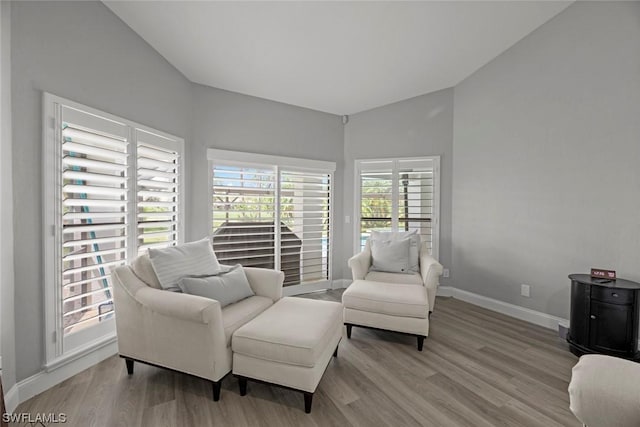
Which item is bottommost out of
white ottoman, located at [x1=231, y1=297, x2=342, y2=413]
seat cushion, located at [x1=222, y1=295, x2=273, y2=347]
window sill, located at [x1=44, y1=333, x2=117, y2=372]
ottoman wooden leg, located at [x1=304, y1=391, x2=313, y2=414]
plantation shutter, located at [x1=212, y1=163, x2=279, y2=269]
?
ottoman wooden leg, located at [x1=304, y1=391, x2=313, y2=414]

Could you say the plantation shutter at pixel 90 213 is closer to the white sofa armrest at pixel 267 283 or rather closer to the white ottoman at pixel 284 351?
the white sofa armrest at pixel 267 283

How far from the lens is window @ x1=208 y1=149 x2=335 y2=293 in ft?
11.9

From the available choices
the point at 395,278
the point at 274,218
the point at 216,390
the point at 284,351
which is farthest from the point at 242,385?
the point at 274,218

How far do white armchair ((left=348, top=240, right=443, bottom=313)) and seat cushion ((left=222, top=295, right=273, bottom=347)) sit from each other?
113 cm

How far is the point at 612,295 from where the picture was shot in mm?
2393

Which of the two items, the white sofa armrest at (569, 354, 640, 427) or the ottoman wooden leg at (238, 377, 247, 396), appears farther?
the ottoman wooden leg at (238, 377, 247, 396)

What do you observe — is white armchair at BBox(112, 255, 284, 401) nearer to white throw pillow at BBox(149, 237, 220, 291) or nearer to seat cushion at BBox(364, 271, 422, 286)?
white throw pillow at BBox(149, 237, 220, 291)

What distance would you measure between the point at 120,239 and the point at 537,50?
14.5 ft

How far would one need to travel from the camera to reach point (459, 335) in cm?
290

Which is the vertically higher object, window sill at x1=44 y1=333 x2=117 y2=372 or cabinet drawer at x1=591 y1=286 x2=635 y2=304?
cabinet drawer at x1=591 y1=286 x2=635 y2=304

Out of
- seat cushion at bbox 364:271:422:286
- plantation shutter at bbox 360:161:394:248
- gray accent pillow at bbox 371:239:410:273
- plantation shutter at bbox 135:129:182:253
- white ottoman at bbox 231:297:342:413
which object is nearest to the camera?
white ottoman at bbox 231:297:342:413

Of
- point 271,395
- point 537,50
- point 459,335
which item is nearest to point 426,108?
point 537,50

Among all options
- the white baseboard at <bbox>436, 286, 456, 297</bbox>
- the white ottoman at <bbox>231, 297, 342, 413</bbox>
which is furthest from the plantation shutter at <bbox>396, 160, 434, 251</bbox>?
the white ottoman at <bbox>231, 297, 342, 413</bbox>

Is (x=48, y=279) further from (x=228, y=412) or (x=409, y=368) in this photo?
(x=409, y=368)
